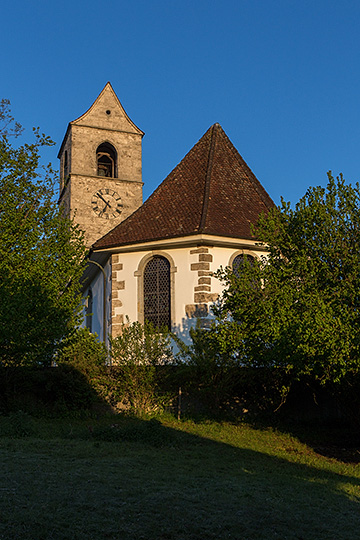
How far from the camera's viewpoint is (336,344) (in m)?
12.0

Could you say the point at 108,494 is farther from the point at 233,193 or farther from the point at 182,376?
the point at 233,193

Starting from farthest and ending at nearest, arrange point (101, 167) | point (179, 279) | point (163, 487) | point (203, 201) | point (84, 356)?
point (101, 167), point (203, 201), point (179, 279), point (84, 356), point (163, 487)

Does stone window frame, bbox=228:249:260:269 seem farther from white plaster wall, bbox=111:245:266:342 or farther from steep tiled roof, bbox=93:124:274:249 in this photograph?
steep tiled roof, bbox=93:124:274:249

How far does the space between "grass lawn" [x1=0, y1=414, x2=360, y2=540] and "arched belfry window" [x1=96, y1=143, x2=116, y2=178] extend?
2406 cm

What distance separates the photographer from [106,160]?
36625mm

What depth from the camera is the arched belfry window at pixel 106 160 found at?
118ft

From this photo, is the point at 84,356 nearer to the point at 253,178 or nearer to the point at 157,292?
the point at 157,292

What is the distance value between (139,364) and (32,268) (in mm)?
4069

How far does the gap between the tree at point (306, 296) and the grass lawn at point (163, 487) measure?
2108 mm

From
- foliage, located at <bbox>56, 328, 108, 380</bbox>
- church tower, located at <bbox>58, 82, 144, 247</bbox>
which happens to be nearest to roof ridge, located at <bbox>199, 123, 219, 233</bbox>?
foliage, located at <bbox>56, 328, 108, 380</bbox>

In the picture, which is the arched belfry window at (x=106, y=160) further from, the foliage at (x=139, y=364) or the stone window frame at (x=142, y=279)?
the foliage at (x=139, y=364)

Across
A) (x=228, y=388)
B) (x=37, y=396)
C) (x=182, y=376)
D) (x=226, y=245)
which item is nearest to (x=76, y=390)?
(x=37, y=396)

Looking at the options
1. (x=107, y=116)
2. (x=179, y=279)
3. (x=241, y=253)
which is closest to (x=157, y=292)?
(x=179, y=279)

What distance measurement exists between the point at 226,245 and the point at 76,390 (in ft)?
22.4
